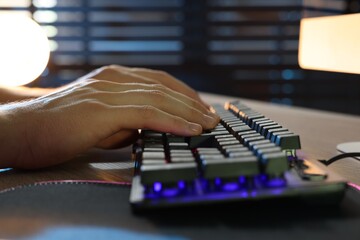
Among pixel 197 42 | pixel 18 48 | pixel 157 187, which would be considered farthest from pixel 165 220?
pixel 197 42

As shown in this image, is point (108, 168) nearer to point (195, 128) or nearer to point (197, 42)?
point (195, 128)

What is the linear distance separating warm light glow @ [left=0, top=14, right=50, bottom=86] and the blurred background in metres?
0.41

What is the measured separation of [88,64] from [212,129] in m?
1.31

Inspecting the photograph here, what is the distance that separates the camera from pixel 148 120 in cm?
51

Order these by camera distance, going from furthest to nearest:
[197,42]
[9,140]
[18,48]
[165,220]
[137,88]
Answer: [197,42] → [18,48] → [137,88] → [9,140] → [165,220]

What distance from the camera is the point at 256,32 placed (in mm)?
1782

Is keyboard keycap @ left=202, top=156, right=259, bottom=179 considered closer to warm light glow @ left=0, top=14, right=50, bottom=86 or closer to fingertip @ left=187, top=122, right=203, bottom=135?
fingertip @ left=187, top=122, right=203, bottom=135

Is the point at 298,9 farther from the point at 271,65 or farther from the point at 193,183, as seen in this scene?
the point at 193,183

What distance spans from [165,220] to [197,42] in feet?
4.80

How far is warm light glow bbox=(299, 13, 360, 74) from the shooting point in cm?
64

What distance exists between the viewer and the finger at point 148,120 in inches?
20.2

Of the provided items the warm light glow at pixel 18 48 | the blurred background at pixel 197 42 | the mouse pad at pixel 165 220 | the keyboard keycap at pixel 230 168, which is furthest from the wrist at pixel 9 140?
the blurred background at pixel 197 42

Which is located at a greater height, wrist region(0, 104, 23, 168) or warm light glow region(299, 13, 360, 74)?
warm light glow region(299, 13, 360, 74)

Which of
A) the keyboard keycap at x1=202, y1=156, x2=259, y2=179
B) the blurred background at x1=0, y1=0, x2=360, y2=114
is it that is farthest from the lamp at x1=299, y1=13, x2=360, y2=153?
the blurred background at x1=0, y1=0, x2=360, y2=114
